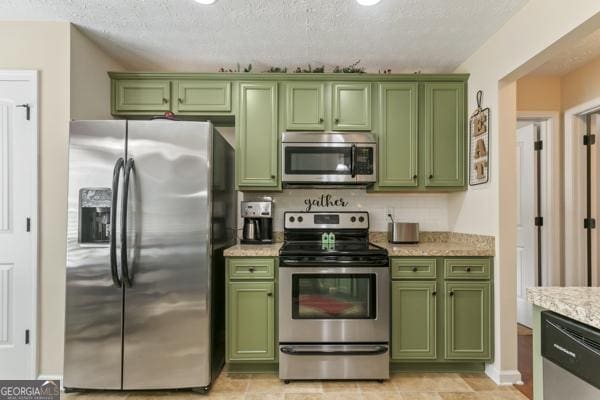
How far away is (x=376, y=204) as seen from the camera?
126 inches

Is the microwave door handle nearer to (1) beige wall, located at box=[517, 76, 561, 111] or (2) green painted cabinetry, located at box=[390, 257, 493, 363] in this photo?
(2) green painted cabinetry, located at box=[390, 257, 493, 363]

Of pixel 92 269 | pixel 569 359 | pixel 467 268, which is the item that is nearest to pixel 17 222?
pixel 92 269

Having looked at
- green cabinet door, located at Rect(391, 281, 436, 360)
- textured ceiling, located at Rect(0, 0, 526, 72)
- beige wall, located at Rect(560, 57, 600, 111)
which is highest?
textured ceiling, located at Rect(0, 0, 526, 72)

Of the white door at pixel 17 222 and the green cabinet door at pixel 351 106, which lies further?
the green cabinet door at pixel 351 106

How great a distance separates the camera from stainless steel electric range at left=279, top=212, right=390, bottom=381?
2383 mm

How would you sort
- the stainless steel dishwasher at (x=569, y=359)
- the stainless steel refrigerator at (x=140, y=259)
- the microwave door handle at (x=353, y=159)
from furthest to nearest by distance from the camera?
the microwave door handle at (x=353, y=159)
the stainless steel refrigerator at (x=140, y=259)
the stainless steel dishwasher at (x=569, y=359)

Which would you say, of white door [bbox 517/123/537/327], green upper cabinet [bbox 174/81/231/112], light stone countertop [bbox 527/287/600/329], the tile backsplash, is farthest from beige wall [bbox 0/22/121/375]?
white door [bbox 517/123/537/327]

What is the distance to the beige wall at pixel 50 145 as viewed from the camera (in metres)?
2.29

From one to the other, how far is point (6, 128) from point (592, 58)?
175 inches

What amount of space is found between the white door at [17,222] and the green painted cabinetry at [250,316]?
129 cm

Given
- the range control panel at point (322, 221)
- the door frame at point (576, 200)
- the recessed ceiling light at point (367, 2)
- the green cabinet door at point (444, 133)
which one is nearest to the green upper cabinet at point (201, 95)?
the range control panel at point (322, 221)

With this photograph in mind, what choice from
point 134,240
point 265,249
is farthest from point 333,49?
point 134,240

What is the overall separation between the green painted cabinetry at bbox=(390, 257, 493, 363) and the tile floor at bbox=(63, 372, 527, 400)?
5.6 inches

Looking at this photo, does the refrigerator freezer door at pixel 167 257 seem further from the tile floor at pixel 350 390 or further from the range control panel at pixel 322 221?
the range control panel at pixel 322 221
